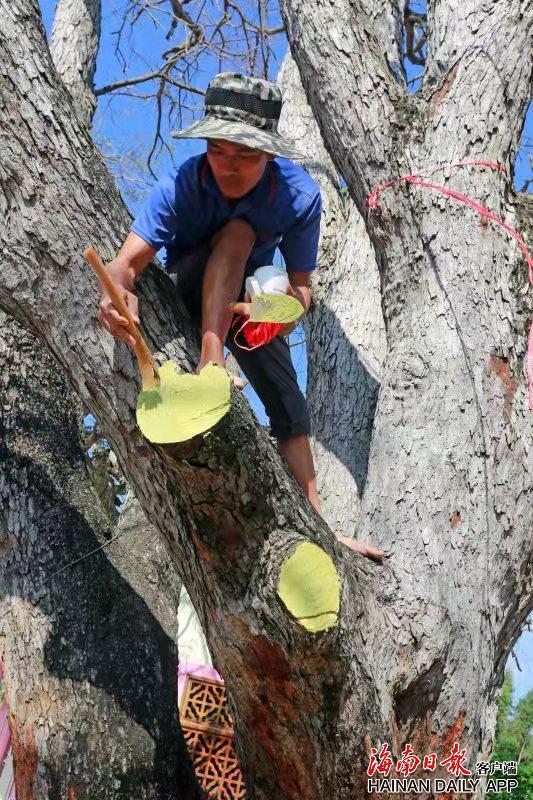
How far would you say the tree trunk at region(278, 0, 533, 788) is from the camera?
86.9 inches

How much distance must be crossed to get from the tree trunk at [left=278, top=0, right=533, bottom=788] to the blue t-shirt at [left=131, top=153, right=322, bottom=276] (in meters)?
0.29

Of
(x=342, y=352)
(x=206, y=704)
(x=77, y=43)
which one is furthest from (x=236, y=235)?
(x=206, y=704)

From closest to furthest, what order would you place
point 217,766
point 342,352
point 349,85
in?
point 349,85
point 342,352
point 217,766

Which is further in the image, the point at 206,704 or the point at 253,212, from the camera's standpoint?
the point at 206,704

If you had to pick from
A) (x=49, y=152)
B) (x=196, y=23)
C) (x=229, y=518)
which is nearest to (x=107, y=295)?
(x=49, y=152)

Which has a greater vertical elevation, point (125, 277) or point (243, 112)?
point (243, 112)

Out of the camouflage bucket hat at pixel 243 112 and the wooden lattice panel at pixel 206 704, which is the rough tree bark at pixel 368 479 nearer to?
the camouflage bucket hat at pixel 243 112

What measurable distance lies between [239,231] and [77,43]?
2455 mm

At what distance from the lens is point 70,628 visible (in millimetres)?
2506

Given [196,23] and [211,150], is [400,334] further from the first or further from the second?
[196,23]

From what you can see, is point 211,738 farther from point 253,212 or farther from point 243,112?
point 243,112

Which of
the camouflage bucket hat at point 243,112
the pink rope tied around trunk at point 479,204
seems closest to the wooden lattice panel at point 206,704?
the pink rope tied around trunk at point 479,204

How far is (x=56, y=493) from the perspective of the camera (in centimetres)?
276

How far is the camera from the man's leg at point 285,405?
2619mm
